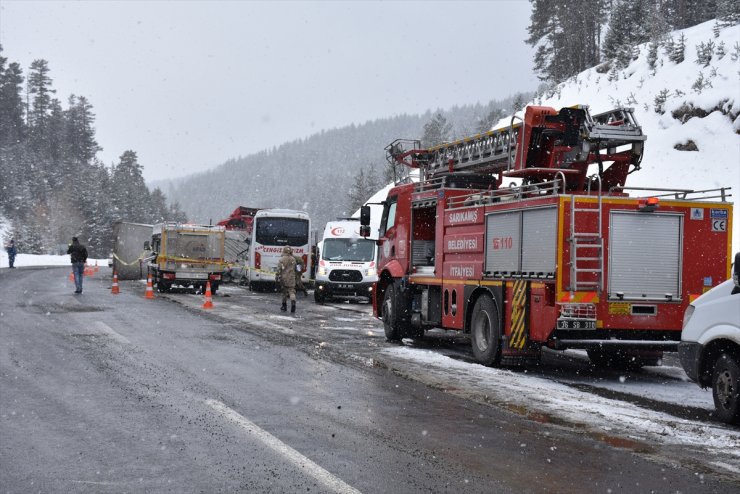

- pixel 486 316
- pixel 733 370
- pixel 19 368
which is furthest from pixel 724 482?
pixel 19 368

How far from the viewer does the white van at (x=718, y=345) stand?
8086 millimetres

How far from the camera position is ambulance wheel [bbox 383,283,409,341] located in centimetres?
1527

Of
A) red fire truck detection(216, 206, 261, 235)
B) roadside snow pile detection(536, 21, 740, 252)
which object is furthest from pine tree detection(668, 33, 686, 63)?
red fire truck detection(216, 206, 261, 235)

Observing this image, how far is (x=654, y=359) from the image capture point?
12.6 m

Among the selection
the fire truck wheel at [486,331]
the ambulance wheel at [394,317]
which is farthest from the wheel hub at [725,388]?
the ambulance wheel at [394,317]

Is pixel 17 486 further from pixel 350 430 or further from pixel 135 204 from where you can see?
pixel 135 204

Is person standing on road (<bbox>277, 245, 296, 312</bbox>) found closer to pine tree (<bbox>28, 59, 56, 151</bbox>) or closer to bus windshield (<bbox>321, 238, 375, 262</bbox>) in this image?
bus windshield (<bbox>321, 238, 375, 262</bbox>)

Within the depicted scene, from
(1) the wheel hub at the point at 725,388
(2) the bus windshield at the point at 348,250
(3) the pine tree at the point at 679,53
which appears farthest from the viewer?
(3) the pine tree at the point at 679,53

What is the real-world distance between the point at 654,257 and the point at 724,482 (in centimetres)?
557

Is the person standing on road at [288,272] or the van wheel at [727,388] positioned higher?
the person standing on road at [288,272]

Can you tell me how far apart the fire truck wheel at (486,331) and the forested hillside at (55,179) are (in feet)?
281

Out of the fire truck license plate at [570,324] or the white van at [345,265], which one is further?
the white van at [345,265]

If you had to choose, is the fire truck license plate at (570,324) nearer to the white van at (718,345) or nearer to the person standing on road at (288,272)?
the white van at (718,345)

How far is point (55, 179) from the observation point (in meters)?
128
